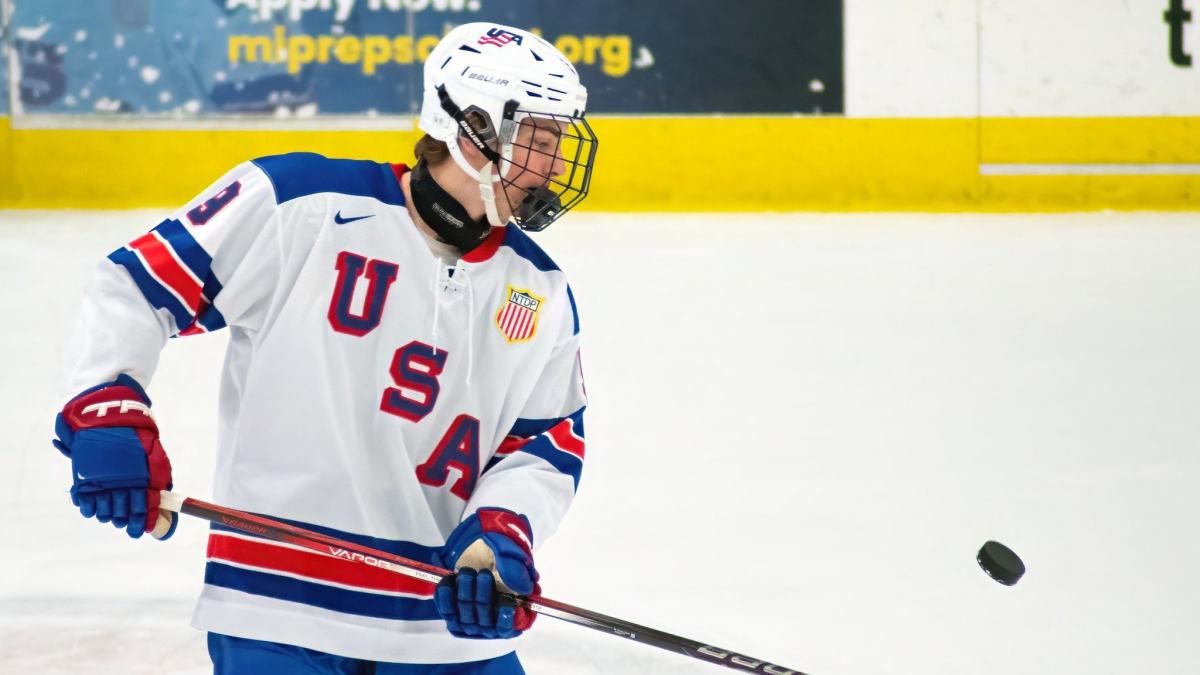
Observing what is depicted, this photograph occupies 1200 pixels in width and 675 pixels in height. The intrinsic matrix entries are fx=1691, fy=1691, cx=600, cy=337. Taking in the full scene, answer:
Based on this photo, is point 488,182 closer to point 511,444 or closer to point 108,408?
point 511,444

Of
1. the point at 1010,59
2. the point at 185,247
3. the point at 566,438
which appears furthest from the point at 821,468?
the point at 1010,59

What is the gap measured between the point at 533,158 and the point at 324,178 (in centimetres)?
21

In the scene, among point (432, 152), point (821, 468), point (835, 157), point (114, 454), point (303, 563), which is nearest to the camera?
point (114, 454)

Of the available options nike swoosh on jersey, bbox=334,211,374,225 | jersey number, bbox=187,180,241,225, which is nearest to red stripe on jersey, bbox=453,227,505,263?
nike swoosh on jersey, bbox=334,211,374,225

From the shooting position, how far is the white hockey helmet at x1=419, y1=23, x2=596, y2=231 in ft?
5.63

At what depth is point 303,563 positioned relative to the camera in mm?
1659

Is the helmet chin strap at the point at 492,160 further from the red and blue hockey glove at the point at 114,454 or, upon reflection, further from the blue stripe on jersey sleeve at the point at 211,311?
the red and blue hockey glove at the point at 114,454

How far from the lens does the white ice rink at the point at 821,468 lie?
2.66 meters

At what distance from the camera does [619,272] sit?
5.32 m

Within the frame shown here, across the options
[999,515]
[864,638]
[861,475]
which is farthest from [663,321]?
[864,638]

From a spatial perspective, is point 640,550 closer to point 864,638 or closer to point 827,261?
point 864,638

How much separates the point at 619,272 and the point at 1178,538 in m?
2.52

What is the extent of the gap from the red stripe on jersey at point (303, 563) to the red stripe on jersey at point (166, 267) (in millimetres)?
248

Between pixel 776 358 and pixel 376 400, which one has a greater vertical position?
pixel 376 400
